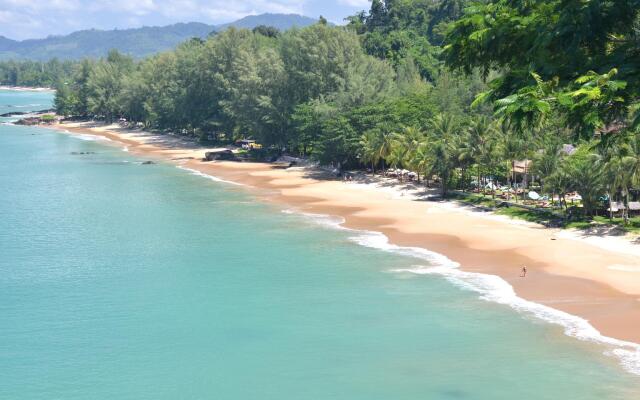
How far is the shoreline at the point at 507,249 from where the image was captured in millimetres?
39594

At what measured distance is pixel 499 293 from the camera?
43.8 metres

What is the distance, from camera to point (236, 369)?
34.2 meters

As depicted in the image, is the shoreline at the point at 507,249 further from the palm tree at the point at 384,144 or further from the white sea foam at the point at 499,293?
the palm tree at the point at 384,144

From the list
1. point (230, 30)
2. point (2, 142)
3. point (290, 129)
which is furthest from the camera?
point (2, 142)

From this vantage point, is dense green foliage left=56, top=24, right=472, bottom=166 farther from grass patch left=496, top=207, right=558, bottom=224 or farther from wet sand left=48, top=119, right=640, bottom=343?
grass patch left=496, top=207, right=558, bottom=224

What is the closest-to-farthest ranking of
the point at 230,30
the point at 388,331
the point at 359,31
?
the point at 388,331 < the point at 230,30 < the point at 359,31

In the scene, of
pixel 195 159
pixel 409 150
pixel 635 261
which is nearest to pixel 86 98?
Result: pixel 195 159

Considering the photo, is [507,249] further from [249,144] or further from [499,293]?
[249,144]

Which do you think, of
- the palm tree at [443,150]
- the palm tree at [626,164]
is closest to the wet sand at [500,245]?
the palm tree at [443,150]

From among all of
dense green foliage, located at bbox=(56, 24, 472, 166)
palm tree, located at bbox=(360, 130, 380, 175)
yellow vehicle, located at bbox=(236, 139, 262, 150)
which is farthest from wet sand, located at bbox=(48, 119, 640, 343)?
yellow vehicle, located at bbox=(236, 139, 262, 150)

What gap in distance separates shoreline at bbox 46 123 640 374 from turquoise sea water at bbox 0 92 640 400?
230cm

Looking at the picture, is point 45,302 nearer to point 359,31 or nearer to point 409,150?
point 409,150

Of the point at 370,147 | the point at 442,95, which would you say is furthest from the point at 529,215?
the point at 442,95

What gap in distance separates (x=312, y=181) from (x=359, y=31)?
324 feet
